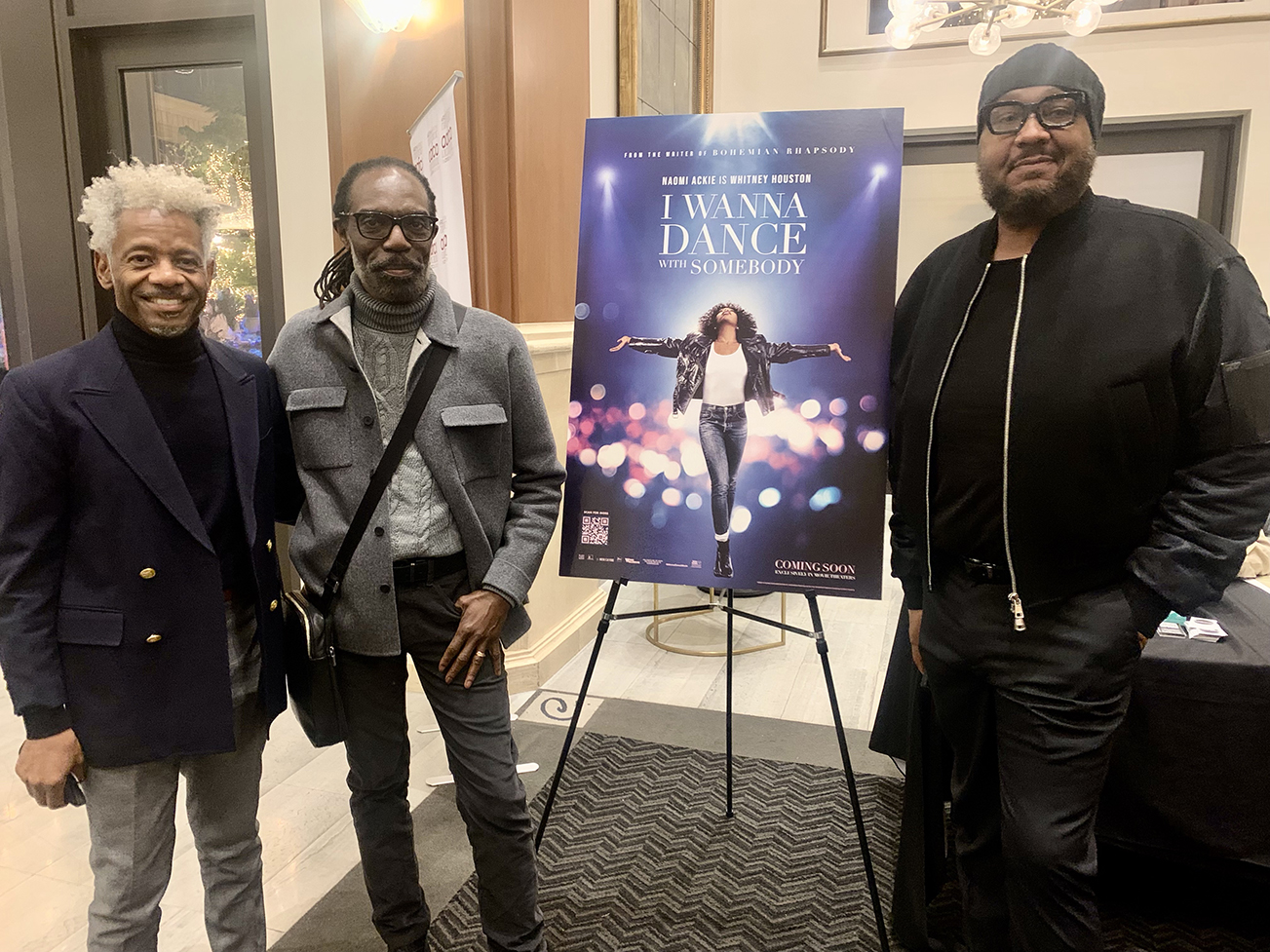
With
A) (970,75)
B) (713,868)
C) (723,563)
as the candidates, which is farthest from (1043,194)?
(970,75)

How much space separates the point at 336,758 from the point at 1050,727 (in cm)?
Answer: 214

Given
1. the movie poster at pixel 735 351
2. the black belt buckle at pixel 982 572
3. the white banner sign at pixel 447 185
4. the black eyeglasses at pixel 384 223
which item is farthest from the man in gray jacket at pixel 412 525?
the black belt buckle at pixel 982 572

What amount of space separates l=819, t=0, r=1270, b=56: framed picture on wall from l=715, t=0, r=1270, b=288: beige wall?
47 millimetres

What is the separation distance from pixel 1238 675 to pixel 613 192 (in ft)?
5.42

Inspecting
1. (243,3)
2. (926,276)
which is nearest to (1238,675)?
(926,276)

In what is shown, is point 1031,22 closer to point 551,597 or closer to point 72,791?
point 551,597

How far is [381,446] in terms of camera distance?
4.97ft

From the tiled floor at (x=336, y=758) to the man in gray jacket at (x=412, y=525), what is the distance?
66 centimetres

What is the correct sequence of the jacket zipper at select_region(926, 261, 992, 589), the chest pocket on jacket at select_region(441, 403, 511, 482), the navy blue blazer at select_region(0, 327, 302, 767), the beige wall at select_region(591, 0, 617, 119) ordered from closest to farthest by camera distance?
the navy blue blazer at select_region(0, 327, 302, 767), the jacket zipper at select_region(926, 261, 992, 589), the chest pocket on jacket at select_region(441, 403, 511, 482), the beige wall at select_region(591, 0, 617, 119)

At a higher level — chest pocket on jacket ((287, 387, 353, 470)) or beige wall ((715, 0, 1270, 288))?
beige wall ((715, 0, 1270, 288))

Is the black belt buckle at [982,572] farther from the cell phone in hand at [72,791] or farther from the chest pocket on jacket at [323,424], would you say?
the cell phone in hand at [72,791]

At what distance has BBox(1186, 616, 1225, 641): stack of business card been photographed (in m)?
1.84

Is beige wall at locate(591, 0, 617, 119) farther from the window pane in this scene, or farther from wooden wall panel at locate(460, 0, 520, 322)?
the window pane

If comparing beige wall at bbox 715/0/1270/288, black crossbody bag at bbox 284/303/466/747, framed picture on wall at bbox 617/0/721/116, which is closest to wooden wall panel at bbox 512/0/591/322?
framed picture on wall at bbox 617/0/721/116
